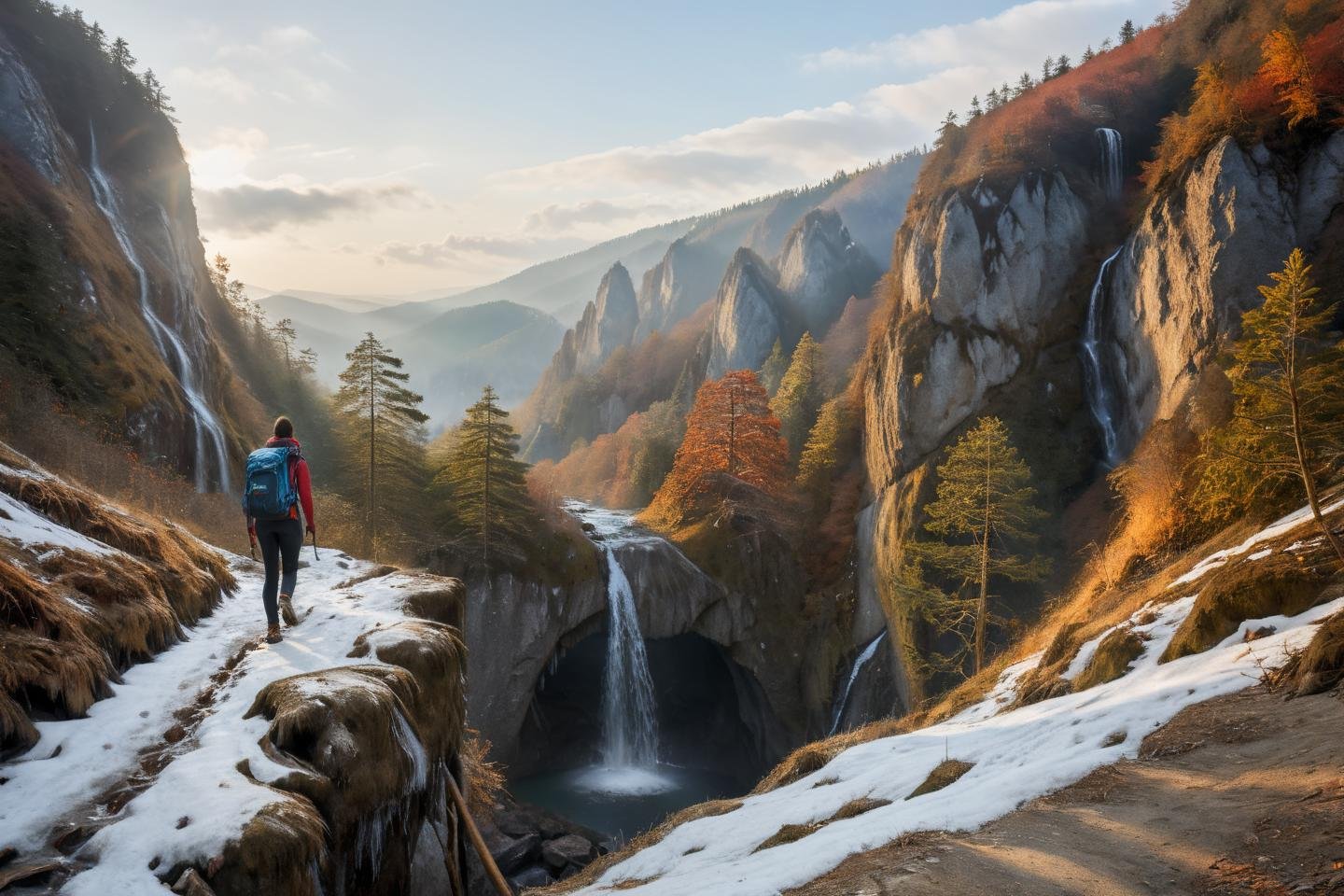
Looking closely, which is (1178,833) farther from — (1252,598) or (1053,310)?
(1053,310)

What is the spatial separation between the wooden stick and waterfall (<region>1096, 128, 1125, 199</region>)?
4071 cm

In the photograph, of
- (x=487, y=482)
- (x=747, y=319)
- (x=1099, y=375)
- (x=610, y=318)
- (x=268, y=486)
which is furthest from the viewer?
(x=610, y=318)

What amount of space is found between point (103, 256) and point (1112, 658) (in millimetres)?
40741

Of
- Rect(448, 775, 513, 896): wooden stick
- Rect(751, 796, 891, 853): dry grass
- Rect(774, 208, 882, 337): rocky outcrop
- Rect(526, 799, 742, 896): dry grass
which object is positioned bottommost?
Rect(526, 799, 742, 896): dry grass

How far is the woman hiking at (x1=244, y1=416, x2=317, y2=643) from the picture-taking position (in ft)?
27.7

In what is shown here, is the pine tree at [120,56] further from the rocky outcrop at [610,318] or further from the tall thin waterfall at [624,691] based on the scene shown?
the rocky outcrop at [610,318]

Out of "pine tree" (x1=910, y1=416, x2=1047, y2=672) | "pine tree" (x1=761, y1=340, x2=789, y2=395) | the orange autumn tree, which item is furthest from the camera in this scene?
"pine tree" (x1=761, y1=340, x2=789, y2=395)

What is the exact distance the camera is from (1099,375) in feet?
102

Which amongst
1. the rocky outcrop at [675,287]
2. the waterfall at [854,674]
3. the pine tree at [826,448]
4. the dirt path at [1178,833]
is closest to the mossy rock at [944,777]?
the dirt path at [1178,833]

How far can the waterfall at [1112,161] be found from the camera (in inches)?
1427

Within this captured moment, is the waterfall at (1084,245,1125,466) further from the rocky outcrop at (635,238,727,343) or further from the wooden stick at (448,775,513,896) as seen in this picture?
the rocky outcrop at (635,238,727,343)

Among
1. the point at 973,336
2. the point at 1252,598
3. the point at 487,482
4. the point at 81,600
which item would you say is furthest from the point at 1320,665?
the point at 973,336

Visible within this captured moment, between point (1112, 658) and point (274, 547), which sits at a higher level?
point (274, 547)

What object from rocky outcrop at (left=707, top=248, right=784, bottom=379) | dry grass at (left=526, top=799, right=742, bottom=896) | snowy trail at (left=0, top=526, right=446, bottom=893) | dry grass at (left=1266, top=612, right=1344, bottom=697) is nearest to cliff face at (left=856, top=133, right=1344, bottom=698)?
dry grass at (left=526, top=799, right=742, bottom=896)
